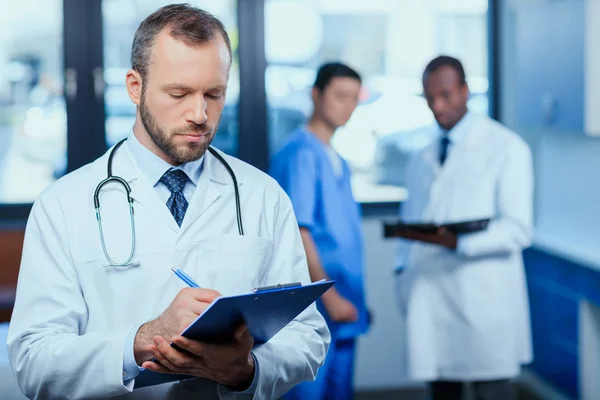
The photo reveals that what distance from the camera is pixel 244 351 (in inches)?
44.6

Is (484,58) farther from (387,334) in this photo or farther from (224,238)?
(224,238)

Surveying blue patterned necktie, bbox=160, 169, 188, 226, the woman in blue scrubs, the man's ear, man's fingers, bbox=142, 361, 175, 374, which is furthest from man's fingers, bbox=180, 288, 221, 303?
the woman in blue scrubs

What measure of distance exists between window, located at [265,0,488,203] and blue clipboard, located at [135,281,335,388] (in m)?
2.13

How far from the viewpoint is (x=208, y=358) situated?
1.10m

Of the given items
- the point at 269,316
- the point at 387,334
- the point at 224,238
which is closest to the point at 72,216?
the point at 224,238

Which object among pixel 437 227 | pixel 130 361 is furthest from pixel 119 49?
pixel 130 361

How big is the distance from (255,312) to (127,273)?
9.9 inches

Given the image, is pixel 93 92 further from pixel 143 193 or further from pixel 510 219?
pixel 143 193

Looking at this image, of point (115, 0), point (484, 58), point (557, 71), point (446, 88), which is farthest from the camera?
point (484, 58)

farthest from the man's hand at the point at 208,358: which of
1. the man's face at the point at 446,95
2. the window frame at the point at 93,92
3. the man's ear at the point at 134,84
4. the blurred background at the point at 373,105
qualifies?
the window frame at the point at 93,92

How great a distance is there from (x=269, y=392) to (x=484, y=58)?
2.46 m

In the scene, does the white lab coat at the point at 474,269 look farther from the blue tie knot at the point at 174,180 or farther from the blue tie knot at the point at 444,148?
the blue tie knot at the point at 174,180

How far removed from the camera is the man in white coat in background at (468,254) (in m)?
2.20

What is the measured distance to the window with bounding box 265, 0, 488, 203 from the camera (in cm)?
321
